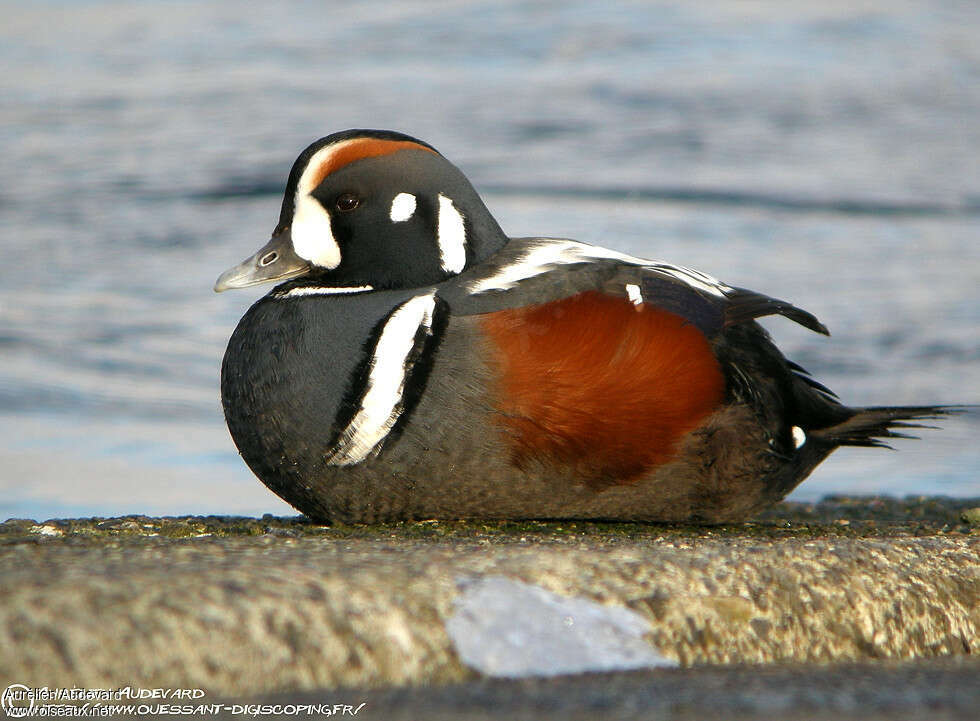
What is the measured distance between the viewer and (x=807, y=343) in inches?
380

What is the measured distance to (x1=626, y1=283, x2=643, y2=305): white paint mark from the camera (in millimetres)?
4176

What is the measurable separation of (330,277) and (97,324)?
5794 mm

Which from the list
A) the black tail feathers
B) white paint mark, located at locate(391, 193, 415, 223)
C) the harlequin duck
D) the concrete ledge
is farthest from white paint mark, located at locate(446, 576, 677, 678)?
the black tail feathers

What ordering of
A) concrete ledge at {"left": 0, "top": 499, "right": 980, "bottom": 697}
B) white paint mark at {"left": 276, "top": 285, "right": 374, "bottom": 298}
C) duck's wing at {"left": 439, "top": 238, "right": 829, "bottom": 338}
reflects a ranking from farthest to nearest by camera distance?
white paint mark at {"left": 276, "top": 285, "right": 374, "bottom": 298} → duck's wing at {"left": 439, "top": 238, "right": 829, "bottom": 338} → concrete ledge at {"left": 0, "top": 499, "right": 980, "bottom": 697}

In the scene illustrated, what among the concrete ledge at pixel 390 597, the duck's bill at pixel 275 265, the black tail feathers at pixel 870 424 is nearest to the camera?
the concrete ledge at pixel 390 597

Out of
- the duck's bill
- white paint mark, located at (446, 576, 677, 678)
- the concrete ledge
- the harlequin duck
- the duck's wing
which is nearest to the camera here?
the concrete ledge

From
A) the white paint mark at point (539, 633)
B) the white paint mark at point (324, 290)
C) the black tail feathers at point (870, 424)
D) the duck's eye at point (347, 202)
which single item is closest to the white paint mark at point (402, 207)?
the duck's eye at point (347, 202)

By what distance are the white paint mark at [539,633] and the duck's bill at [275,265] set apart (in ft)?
5.74

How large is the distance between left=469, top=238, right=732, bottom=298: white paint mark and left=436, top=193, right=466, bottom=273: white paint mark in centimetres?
20

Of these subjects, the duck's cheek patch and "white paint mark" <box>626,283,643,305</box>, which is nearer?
"white paint mark" <box>626,283,643,305</box>

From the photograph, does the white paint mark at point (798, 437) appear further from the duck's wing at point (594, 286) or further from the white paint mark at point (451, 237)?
the white paint mark at point (451, 237)

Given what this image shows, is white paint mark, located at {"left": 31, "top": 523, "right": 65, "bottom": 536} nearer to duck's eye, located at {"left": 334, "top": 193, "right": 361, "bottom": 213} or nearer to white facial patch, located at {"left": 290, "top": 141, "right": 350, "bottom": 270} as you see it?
white facial patch, located at {"left": 290, "top": 141, "right": 350, "bottom": 270}

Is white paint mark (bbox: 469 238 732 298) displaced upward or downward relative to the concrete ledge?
upward

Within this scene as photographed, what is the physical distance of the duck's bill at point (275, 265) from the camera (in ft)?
14.7
